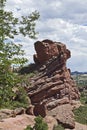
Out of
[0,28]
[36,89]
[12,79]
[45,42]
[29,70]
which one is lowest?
[12,79]

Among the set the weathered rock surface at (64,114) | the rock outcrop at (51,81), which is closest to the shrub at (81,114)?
the rock outcrop at (51,81)

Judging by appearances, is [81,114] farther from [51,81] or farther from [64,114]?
[51,81]

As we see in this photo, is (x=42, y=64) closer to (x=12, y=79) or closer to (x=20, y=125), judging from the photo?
(x=20, y=125)

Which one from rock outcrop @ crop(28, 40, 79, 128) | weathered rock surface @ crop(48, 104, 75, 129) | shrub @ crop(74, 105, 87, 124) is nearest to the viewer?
weathered rock surface @ crop(48, 104, 75, 129)

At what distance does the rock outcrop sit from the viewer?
95125mm

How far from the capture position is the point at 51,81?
318ft

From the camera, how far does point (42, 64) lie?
347 ft

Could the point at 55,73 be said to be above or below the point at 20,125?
above

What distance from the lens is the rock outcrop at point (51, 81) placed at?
95.1 metres

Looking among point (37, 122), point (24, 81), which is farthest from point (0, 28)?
point (37, 122)

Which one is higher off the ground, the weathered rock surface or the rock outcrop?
the rock outcrop

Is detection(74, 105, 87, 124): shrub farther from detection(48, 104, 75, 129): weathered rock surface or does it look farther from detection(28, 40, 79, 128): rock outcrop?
detection(48, 104, 75, 129): weathered rock surface

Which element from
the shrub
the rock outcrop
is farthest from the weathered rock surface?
the shrub

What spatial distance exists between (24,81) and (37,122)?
154 ft
